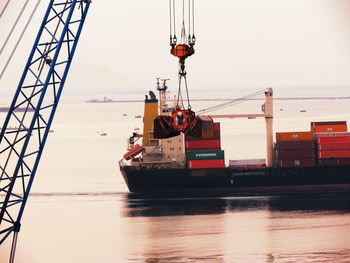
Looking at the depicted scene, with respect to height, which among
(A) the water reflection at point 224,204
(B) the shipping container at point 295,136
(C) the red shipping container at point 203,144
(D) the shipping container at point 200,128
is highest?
(B) the shipping container at point 295,136

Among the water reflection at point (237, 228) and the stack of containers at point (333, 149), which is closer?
the water reflection at point (237, 228)

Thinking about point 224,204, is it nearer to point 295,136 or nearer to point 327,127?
point 295,136

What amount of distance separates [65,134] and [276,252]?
13498 centimetres

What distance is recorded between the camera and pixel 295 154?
222ft

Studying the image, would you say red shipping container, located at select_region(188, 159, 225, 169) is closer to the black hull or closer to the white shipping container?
the black hull

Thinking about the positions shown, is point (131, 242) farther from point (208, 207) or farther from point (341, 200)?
point (341, 200)

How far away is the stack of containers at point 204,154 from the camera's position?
66500mm

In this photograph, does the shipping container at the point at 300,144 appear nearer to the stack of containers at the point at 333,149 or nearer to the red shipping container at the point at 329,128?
the stack of containers at the point at 333,149

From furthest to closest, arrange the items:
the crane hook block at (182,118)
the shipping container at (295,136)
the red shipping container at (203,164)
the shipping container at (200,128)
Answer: the red shipping container at (203,164)
the shipping container at (295,136)
the shipping container at (200,128)
the crane hook block at (182,118)

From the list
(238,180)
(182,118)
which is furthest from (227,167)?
(182,118)

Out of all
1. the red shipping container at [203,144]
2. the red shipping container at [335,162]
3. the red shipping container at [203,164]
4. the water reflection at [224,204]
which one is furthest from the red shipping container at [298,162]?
the red shipping container at [203,144]

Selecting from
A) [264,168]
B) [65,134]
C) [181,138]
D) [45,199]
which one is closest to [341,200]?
[264,168]

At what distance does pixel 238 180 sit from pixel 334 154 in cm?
858

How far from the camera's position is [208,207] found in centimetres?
6047
